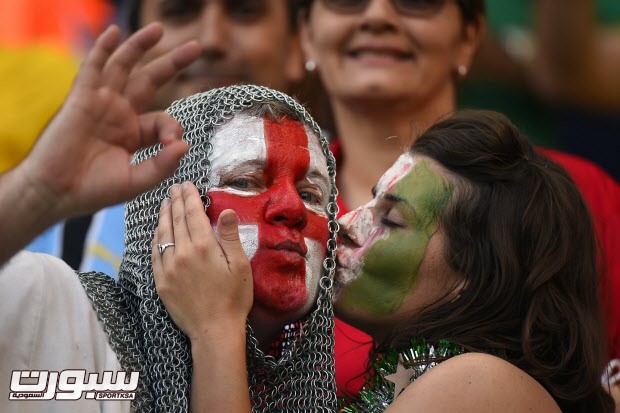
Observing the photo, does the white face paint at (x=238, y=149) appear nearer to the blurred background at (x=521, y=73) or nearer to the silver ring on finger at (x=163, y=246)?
the silver ring on finger at (x=163, y=246)

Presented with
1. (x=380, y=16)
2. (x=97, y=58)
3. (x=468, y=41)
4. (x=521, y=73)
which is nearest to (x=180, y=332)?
(x=97, y=58)

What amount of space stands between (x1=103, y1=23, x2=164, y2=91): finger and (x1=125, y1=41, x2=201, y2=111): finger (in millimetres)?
61

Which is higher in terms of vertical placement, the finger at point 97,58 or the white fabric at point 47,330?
the finger at point 97,58

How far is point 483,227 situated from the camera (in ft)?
14.5

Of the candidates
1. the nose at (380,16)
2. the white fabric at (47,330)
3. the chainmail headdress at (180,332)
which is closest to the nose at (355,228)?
the chainmail headdress at (180,332)

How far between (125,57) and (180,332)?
1016 mm

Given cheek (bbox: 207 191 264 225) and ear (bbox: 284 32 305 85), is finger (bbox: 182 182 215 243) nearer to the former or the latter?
cheek (bbox: 207 191 264 225)

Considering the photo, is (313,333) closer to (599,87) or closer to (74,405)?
(74,405)

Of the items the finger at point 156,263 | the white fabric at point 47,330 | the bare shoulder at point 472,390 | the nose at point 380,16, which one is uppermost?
the nose at point 380,16

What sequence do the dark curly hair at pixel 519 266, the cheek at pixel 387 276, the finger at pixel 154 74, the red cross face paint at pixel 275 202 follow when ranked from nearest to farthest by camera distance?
1. the finger at pixel 154 74
2. the red cross face paint at pixel 275 202
3. the dark curly hair at pixel 519 266
4. the cheek at pixel 387 276

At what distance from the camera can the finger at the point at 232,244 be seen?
4.00 metres

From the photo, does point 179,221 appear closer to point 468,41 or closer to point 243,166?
point 243,166

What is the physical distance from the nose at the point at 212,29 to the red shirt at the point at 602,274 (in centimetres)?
76

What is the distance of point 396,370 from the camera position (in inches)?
167
